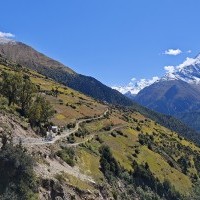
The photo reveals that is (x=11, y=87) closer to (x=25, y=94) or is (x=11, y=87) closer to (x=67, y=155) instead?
(x=25, y=94)

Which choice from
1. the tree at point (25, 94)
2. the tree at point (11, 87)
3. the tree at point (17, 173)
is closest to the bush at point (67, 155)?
the tree at point (25, 94)

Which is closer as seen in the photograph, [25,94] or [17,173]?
[17,173]

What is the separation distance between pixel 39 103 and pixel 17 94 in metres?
5.91

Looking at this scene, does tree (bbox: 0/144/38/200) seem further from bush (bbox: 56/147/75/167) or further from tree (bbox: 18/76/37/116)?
tree (bbox: 18/76/37/116)

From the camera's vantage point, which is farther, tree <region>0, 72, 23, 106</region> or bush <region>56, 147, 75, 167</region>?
tree <region>0, 72, 23, 106</region>

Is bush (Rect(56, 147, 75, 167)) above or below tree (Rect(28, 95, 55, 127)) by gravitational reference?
below

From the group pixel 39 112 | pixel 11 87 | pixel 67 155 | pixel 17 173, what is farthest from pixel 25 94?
pixel 17 173

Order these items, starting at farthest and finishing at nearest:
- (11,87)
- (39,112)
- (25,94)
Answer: (25,94) → (11,87) → (39,112)

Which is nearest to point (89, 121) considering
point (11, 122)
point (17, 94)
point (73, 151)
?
point (17, 94)

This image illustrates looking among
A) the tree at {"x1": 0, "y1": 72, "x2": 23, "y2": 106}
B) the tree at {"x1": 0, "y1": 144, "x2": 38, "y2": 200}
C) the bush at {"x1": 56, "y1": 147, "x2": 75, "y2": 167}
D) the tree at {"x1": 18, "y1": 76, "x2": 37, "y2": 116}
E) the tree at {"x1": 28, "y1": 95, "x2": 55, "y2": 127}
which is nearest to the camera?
the tree at {"x1": 0, "y1": 144, "x2": 38, "y2": 200}

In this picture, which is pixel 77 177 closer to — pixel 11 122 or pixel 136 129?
pixel 11 122

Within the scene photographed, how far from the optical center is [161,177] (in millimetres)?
127000

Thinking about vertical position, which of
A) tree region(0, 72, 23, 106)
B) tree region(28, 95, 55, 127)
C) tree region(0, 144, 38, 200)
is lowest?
tree region(0, 144, 38, 200)

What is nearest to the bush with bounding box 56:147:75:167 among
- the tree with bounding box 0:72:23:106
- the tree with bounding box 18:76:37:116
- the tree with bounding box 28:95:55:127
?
the tree with bounding box 28:95:55:127
